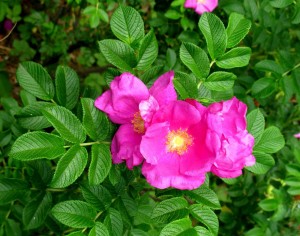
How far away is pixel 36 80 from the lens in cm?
129

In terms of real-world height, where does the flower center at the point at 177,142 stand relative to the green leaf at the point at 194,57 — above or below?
below

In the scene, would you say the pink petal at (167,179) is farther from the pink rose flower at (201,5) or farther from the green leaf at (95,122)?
the pink rose flower at (201,5)

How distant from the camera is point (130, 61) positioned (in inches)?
45.8

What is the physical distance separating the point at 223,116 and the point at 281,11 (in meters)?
1.19

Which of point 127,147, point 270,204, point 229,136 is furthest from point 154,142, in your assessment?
point 270,204

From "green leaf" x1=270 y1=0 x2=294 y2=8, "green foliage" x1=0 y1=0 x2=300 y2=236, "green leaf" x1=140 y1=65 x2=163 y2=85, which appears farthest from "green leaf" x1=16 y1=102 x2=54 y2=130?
"green leaf" x1=270 y1=0 x2=294 y2=8

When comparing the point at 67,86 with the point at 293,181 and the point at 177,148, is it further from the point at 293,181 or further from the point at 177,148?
the point at 293,181

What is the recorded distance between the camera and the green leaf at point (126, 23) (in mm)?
1180

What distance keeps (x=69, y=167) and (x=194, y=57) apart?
42 centimetres

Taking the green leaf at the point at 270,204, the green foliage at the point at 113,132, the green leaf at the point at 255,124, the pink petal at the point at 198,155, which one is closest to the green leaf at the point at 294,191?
the green foliage at the point at 113,132

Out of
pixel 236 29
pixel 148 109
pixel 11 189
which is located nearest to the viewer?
pixel 148 109

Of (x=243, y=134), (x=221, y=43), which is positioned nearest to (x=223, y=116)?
(x=243, y=134)

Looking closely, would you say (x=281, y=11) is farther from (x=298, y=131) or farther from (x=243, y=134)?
(x=243, y=134)

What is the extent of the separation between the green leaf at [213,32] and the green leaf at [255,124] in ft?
0.68
